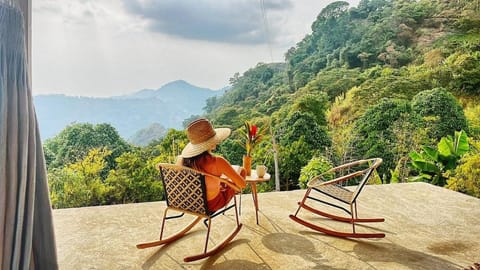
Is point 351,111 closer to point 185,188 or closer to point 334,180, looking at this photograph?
point 334,180

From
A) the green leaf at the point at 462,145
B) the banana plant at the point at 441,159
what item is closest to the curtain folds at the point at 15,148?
the banana plant at the point at 441,159

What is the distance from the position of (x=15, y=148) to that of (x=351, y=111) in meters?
6.34

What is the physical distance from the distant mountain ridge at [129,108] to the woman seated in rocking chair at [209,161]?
3338mm

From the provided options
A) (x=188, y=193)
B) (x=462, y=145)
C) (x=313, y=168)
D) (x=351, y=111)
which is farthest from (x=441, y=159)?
(x=188, y=193)

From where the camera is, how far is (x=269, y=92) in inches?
296

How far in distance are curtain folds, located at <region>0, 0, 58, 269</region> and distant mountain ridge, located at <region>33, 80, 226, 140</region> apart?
13.5 feet

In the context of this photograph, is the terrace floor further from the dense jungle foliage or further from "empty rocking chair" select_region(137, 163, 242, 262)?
the dense jungle foliage

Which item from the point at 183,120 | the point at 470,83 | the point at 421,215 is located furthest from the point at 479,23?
the point at 183,120

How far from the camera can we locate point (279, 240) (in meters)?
3.64

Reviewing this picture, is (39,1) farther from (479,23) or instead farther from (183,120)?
(479,23)

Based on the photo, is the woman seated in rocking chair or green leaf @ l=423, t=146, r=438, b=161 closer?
the woman seated in rocking chair

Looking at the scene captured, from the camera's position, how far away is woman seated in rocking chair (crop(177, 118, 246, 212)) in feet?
10.8

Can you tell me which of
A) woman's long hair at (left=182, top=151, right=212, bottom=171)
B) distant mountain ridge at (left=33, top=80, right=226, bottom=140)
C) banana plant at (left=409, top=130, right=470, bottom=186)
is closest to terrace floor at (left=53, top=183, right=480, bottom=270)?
woman's long hair at (left=182, top=151, right=212, bottom=171)

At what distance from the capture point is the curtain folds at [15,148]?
2064 millimetres
